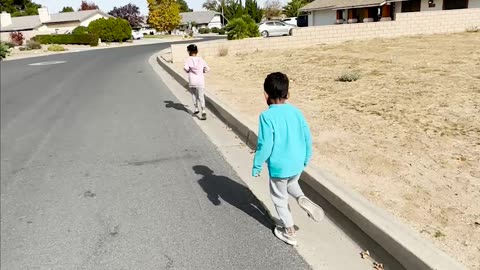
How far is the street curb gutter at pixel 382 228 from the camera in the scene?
8.42ft

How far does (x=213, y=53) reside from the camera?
19.8 metres

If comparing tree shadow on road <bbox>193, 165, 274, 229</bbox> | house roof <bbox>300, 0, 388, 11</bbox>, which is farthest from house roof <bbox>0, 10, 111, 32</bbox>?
tree shadow on road <bbox>193, 165, 274, 229</bbox>

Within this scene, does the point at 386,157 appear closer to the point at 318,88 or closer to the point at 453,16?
the point at 318,88

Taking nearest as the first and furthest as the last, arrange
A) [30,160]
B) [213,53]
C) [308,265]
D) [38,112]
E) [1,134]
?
[308,265] < [30,160] < [1,134] < [38,112] < [213,53]

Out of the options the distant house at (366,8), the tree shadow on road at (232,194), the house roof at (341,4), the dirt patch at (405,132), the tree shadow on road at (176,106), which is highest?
the house roof at (341,4)

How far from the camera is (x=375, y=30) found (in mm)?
23484

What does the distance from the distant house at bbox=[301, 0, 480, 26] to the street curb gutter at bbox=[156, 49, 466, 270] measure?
36617mm

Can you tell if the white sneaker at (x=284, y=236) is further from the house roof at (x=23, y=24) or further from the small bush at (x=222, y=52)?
the house roof at (x=23, y=24)

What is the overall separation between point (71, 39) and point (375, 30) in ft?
123

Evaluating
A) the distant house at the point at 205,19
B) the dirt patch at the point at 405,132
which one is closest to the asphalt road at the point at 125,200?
the dirt patch at the point at 405,132

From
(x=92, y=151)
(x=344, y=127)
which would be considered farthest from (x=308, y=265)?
(x=92, y=151)

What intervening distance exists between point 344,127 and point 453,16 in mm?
22380

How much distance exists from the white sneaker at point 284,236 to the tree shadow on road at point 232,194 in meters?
0.17

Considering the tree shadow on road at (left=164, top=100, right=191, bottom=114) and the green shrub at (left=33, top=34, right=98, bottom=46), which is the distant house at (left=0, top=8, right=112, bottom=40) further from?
the tree shadow on road at (left=164, top=100, right=191, bottom=114)
